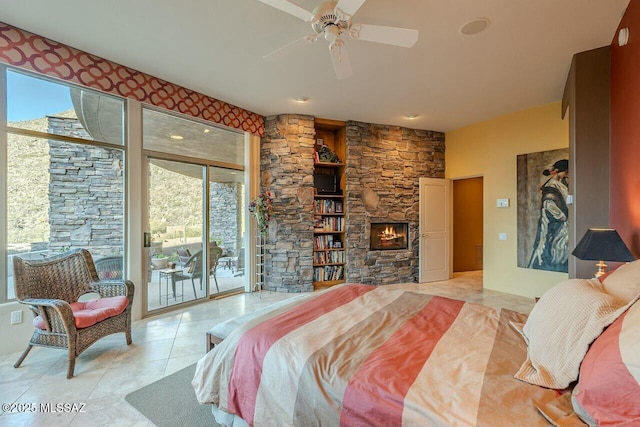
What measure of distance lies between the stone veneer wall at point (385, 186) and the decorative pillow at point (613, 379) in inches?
162

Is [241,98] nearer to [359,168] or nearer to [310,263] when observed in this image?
[359,168]

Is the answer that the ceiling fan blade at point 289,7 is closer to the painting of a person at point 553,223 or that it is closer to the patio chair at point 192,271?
the patio chair at point 192,271

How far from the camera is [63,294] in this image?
8.98 feet

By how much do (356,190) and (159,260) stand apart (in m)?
3.22

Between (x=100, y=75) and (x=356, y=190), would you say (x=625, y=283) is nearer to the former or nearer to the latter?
(x=356, y=190)

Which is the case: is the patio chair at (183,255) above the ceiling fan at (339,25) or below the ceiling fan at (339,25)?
below

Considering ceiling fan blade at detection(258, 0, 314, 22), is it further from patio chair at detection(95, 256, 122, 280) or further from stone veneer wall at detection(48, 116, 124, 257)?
patio chair at detection(95, 256, 122, 280)

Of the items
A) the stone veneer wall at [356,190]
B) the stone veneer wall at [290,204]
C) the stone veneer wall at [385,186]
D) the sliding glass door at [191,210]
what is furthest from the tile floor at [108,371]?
the stone veneer wall at [385,186]

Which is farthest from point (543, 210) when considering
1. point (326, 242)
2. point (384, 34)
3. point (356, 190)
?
point (384, 34)

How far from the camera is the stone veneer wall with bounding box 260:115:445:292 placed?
15.8ft

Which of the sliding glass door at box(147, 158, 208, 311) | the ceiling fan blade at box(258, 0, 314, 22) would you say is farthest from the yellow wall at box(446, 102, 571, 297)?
the sliding glass door at box(147, 158, 208, 311)

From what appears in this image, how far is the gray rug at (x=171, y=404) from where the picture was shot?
1.80 m

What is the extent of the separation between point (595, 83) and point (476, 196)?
4097 mm

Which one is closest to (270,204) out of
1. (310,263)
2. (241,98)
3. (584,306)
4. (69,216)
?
(310,263)
